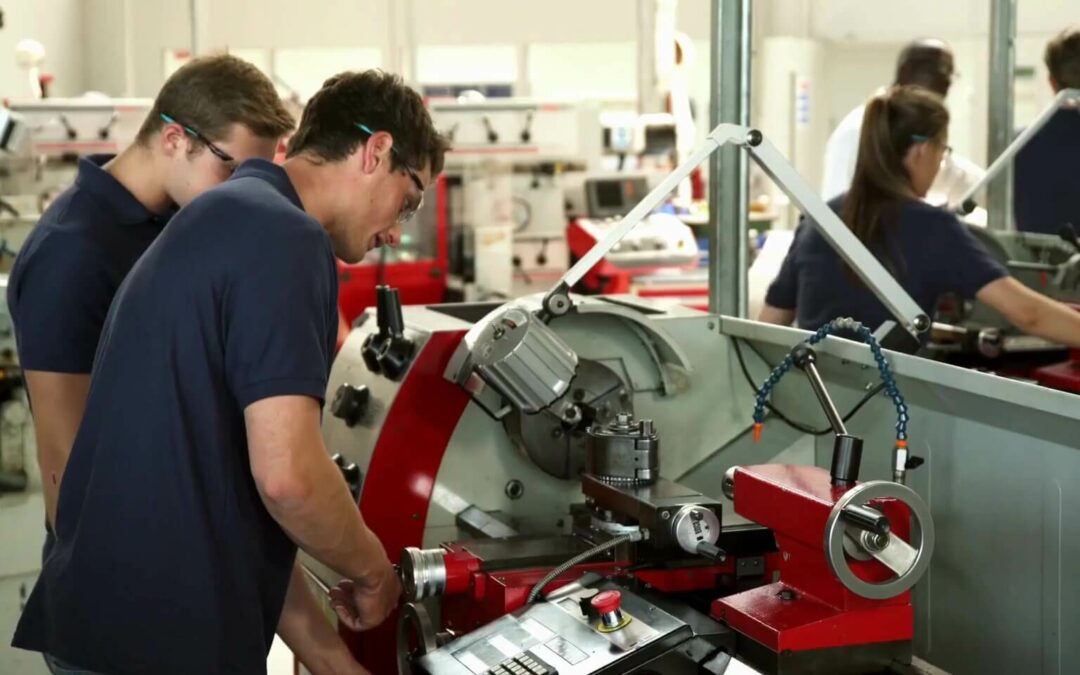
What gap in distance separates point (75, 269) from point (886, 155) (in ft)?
4.99

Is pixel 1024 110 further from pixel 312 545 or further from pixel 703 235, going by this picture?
pixel 312 545

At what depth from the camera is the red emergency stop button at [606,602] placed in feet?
4.54

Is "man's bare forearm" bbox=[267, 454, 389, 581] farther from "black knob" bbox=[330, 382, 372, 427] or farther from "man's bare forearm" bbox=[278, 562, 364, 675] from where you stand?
"black knob" bbox=[330, 382, 372, 427]

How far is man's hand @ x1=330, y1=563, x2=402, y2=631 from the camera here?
5.07 feet

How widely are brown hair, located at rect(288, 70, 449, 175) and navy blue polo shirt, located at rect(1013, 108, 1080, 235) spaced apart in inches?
76.6

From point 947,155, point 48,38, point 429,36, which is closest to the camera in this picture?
point 947,155

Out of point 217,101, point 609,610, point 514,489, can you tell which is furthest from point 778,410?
point 217,101

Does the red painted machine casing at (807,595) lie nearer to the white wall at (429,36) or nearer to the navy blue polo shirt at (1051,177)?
the navy blue polo shirt at (1051,177)

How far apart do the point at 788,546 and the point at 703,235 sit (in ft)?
15.2

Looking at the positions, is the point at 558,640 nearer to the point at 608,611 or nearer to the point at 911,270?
the point at 608,611

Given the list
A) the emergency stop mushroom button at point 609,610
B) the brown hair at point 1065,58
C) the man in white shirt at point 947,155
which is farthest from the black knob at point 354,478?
the brown hair at point 1065,58

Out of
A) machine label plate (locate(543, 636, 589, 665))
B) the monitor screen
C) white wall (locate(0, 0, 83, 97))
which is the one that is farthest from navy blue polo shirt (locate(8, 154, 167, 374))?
white wall (locate(0, 0, 83, 97))

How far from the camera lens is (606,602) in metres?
1.39

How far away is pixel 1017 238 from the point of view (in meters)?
3.20
